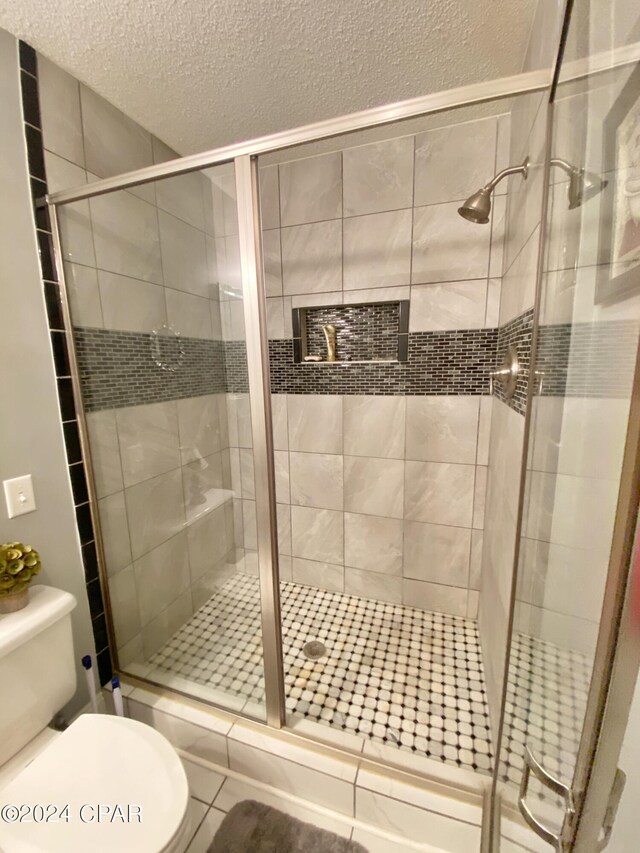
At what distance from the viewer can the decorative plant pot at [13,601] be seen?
935 mm

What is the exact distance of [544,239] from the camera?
0.78 metres

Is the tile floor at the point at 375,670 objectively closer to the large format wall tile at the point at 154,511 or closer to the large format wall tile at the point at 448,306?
the large format wall tile at the point at 154,511

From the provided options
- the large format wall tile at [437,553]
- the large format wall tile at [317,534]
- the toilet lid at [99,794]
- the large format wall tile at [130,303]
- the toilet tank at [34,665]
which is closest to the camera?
the toilet lid at [99,794]

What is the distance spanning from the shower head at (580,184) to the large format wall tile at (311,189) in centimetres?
115

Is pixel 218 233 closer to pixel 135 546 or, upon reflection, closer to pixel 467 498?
pixel 135 546

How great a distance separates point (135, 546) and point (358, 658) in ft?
3.63

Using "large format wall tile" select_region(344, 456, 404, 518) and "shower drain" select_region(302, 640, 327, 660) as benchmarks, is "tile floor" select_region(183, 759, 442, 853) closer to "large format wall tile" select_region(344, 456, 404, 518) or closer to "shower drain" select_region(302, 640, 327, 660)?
"shower drain" select_region(302, 640, 327, 660)

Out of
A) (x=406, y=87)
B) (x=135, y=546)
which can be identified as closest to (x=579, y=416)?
(x=406, y=87)

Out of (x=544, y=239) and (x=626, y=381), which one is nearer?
(x=626, y=381)

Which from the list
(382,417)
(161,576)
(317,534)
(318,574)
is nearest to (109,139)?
(382,417)

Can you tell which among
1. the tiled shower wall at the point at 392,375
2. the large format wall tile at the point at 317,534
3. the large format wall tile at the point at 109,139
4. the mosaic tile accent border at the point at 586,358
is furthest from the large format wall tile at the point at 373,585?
the large format wall tile at the point at 109,139

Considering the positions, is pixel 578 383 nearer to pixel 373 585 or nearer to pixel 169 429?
pixel 169 429

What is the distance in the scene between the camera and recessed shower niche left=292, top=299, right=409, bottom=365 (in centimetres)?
163

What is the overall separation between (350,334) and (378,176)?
0.70 metres
